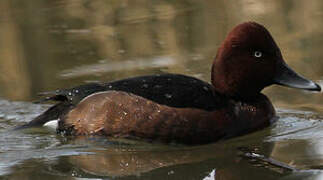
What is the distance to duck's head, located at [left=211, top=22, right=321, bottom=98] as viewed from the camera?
622 centimetres

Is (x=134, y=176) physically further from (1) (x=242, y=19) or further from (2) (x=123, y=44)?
(1) (x=242, y=19)

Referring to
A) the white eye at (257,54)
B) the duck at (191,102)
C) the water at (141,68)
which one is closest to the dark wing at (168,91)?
the duck at (191,102)

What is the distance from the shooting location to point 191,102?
6039 millimetres

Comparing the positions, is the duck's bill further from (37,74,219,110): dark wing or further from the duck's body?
(37,74,219,110): dark wing

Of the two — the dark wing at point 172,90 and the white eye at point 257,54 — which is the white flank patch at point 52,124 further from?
the white eye at point 257,54

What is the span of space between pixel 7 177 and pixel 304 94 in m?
3.06

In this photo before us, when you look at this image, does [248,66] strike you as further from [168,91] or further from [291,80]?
[168,91]

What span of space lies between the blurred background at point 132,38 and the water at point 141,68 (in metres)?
0.01

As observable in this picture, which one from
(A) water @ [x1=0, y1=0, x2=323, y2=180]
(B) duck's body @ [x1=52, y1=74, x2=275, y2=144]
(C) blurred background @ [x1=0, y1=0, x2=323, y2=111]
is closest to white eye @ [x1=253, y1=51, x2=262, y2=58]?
(B) duck's body @ [x1=52, y1=74, x2=275, y2=144]

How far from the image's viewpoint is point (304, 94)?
7145 millimetres

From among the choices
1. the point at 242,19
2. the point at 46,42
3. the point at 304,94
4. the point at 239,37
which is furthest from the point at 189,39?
the point at 239,37

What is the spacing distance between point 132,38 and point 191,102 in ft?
11.2

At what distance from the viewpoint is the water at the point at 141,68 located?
5.38m

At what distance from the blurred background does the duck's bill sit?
0.53 meters
